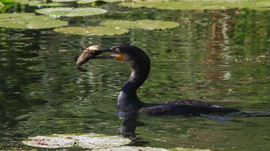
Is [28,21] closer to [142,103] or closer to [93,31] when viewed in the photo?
[93,31]

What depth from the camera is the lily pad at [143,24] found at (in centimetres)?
1433

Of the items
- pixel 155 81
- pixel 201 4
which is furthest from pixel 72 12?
pixel 155 81

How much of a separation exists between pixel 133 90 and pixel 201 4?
30.3ft

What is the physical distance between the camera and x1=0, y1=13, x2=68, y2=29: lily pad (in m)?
14.3

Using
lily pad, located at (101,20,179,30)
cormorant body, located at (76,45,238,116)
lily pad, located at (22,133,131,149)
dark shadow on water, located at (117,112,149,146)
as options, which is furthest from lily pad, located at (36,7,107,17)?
lily pad, located at (22,133,131,149)

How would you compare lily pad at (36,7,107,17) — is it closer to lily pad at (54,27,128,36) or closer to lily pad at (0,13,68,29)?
lily pad at (0,13,68,29)

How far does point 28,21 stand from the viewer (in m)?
14.8

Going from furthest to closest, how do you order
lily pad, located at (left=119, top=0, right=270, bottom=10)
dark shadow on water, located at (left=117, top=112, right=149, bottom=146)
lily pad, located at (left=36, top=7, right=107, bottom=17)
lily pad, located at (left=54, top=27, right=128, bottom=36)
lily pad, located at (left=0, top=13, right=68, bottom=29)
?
lily pad, located at (left=119, top=0, right=270, bottom=10) < lily pad, located at (left=36, top=7, right=107, bottom=17) < lily pad, located at (left=0, top=13, right=68, bottom=29) < lily pad, located at (left=54, top=27, right=128, bottom=36) < dark shadow on water, located at (left=117, top=112, right=149, bottom=146)

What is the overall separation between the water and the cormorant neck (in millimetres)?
212

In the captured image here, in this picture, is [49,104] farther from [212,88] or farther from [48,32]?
[48,32]

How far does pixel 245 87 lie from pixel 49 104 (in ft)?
10.5

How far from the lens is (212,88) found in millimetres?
9625

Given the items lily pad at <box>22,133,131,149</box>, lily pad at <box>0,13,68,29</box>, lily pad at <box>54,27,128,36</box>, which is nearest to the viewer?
lily pad at <box>22,133,131,149</box>

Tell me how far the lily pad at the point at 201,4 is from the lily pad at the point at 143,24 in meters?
1.84
